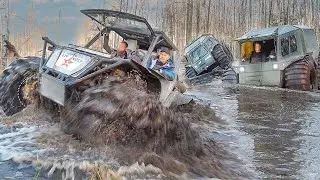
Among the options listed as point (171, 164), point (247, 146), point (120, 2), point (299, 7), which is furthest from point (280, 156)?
point (299, 7)

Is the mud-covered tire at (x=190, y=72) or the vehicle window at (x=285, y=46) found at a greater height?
the vehicle window at (x=285, y=46)

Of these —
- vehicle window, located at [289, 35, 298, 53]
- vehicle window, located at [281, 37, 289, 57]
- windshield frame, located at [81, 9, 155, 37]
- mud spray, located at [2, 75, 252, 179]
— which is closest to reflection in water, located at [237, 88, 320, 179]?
mud spray, located at [2, 75, 252, 179]

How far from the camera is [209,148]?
6.84 meters

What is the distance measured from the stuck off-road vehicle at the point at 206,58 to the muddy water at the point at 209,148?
1126 cm

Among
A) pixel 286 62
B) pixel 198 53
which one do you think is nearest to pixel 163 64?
pixel 286 62

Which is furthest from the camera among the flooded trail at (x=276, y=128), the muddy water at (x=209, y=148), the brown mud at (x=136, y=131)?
the flooded trail at (x=276, y=128)

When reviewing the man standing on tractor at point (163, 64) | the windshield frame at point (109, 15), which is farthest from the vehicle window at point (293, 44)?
the windshield frame at point (109, 15)

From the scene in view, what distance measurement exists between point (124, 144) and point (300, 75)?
11.8 m

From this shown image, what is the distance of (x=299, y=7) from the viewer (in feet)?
100

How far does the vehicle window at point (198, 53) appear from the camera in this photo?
22.2 m

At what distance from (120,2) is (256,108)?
51.2 ft

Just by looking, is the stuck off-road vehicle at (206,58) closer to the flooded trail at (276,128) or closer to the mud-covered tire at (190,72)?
the mud-covered tire at (190,72)

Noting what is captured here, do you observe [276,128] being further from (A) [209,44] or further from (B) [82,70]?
(A) [209,44]

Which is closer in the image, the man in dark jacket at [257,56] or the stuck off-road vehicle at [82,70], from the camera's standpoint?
the stuck off-road vehicle at [82,70]
